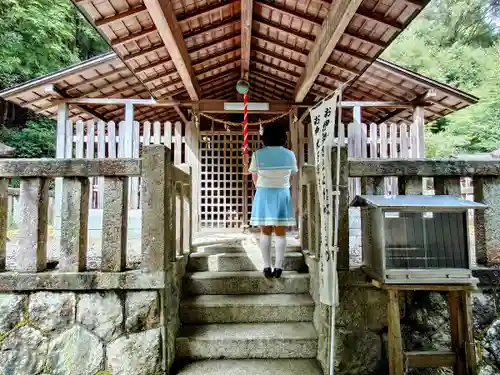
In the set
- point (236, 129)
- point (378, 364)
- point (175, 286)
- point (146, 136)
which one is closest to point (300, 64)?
point (236, 129)

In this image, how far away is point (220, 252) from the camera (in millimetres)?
4863

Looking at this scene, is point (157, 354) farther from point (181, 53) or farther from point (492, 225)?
point (181, 53)

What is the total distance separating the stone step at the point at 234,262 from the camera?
448cm

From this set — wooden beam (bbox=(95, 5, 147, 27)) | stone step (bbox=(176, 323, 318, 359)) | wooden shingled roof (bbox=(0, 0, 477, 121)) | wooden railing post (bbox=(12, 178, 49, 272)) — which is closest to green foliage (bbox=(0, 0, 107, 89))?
wooden shingled roof (bbox=(0, 0, 477, 121))

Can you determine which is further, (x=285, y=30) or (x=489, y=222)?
(x=285, y=30)

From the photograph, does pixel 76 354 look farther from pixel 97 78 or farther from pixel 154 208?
pixel 97 78

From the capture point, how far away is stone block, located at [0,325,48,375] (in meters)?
3.31

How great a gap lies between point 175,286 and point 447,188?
326cm

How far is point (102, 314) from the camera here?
3.34 meters

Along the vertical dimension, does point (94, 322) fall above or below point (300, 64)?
below

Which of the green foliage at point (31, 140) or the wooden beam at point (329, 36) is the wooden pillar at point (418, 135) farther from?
the green foliage at point (31, 140)

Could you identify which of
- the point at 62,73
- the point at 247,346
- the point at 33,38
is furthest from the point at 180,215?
the point at 33,38

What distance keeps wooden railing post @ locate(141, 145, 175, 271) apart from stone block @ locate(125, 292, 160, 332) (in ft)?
1.03

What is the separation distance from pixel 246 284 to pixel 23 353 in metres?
2.49
